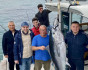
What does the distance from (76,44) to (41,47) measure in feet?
2.80

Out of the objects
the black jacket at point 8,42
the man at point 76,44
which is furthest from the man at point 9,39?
the man at point 76,44

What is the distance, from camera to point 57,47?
4.02 meters

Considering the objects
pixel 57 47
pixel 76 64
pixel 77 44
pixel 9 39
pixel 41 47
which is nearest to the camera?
pixel 57 47

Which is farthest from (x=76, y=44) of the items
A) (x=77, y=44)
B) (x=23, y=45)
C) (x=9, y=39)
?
(x=9, y=39)

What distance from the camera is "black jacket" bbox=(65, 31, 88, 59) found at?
14.4 feet

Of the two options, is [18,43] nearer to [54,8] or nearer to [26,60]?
[26,60]

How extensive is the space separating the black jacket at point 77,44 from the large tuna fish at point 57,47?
457 mm

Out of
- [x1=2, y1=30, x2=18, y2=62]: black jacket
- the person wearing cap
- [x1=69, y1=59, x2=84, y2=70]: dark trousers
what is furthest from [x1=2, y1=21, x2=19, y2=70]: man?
[x1=69, y1=59, x2=84, y2=70]: dark trousers

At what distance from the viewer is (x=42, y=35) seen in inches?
174

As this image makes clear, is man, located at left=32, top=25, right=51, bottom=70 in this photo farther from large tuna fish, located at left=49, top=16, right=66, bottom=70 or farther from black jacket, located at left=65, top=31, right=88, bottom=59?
black jacket, located at left=65, top=31, right=88, bottom=59

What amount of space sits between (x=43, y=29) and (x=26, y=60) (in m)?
1.08

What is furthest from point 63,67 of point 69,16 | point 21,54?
point 69,16

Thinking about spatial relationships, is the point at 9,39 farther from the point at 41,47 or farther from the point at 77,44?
the point at 77,44

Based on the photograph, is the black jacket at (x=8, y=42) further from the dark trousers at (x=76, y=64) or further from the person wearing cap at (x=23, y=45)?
the dark trousers at (x=76, y=64)
